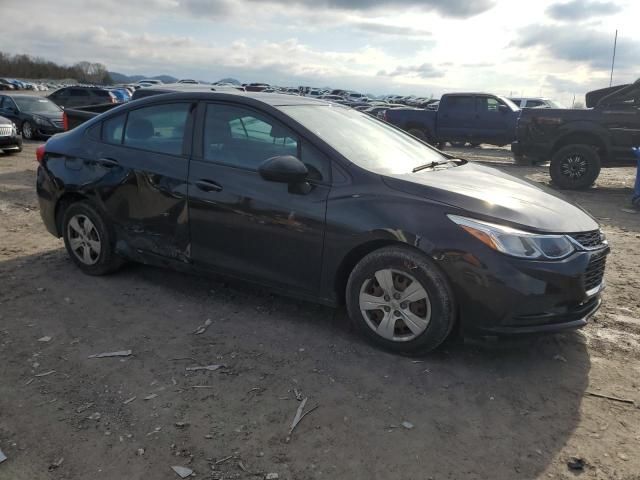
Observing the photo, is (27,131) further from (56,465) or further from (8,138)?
(56,465)

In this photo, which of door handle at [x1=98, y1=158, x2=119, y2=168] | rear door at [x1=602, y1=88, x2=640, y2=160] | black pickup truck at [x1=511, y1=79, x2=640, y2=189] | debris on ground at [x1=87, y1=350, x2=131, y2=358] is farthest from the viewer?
black pickup truck at [x1=511, y1=79, x2=640, y2=189]

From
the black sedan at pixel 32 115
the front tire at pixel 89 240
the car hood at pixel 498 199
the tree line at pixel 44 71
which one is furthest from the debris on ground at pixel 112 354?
the tree line at pixel 44 71

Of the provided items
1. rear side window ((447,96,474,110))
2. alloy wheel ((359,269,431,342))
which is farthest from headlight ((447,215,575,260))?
rear side window ((447,96,474,110))

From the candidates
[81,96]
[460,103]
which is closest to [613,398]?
[460,103]

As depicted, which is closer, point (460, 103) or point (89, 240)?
point (89, 240)

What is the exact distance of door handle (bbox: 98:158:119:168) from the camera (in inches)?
176

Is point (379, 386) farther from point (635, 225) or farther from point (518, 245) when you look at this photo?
point (635, 225)

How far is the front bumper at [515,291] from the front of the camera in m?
3.07

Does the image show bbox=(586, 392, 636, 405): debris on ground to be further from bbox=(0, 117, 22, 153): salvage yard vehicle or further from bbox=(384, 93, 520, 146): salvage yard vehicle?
bbox=(384, 93, 520, 146): salvage yard vehicle

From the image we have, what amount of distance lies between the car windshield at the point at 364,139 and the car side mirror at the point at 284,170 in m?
0.32

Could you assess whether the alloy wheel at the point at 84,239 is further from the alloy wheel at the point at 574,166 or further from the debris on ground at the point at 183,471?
the alloy wheel at the point at 574,166

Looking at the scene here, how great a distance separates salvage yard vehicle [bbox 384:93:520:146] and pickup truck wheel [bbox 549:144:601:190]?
22.4ft

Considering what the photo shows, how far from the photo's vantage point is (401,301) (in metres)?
3.36

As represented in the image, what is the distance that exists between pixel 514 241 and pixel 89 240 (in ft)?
11.9
